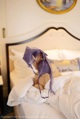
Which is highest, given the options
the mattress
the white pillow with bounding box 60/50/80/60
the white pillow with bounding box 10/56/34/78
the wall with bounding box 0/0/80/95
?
the wall with bounding box 0/0/80/95

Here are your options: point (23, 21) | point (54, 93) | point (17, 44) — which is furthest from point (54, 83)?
point (23, 21)

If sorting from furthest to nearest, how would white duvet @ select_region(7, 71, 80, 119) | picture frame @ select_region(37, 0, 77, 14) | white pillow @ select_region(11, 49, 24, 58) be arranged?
1. picture frame @ select_region(37, 0, 77, 14)
2. white pillow @ select_region(11, 49, 24, 58)
3. white duvet @ select_region(7, 71, 80, 119)

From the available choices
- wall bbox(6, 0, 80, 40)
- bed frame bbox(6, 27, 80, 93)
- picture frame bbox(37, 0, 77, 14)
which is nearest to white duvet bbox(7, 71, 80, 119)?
bed frame bbox(6, 27, 80, 93)

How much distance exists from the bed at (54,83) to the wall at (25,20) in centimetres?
10

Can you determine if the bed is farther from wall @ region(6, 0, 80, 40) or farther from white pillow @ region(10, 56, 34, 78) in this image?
wall @ region(6, 0, 80, 40)

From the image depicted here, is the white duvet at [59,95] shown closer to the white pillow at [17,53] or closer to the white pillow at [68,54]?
the white pillow at [17,53]

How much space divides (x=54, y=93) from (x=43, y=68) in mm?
283

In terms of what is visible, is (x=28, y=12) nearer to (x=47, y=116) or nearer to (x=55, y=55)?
(x=55, y=55)

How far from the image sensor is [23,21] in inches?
112

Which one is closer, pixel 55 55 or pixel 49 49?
pixel 55 55

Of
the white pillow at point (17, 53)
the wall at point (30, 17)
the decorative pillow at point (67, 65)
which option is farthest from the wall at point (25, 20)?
the decorative pillow at point (67, 65)

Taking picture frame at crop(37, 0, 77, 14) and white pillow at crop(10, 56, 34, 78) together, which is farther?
picture frame at crop(37, 0, 77, 14)

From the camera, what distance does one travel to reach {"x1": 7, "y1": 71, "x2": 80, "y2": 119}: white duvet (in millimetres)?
1364

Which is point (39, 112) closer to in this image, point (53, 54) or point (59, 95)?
point (59, 95)
